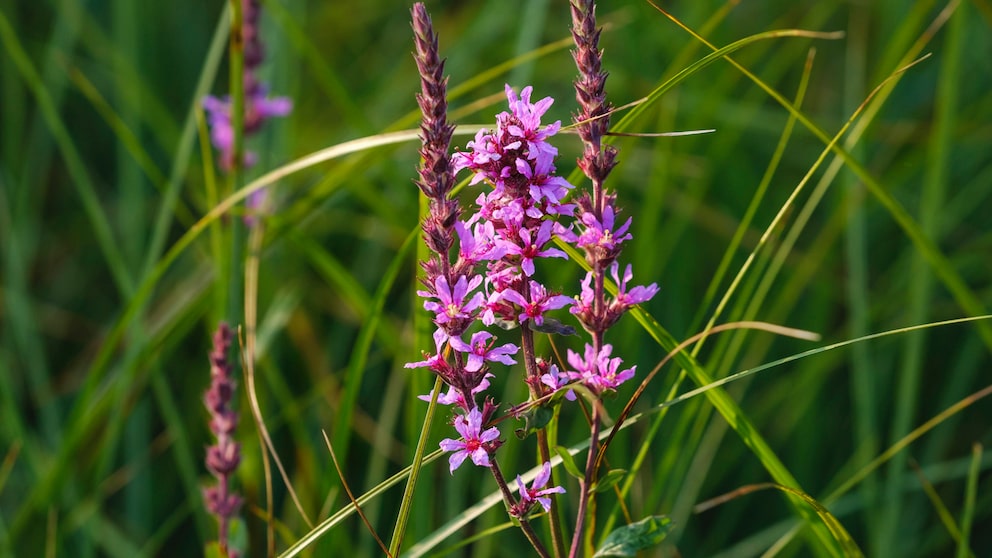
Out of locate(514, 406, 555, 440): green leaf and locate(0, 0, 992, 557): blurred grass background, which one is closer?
locate(514, 406, 555, 440): green leaf

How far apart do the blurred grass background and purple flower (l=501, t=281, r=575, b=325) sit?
0.64 m

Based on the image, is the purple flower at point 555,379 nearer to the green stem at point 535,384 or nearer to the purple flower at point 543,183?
the green stem at point 535,384

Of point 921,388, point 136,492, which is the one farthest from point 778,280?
point 136,492

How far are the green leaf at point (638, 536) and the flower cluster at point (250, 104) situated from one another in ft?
6.56

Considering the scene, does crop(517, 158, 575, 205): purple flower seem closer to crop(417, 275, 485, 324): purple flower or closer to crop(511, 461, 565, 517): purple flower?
crop(417, 275, 485, 324): purple flower

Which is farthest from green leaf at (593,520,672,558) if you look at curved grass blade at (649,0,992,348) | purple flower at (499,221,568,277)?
curved grass blade at (649,0,992,348)

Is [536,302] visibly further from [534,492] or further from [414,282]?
[414,282]

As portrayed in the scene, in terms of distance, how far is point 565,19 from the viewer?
193 inches

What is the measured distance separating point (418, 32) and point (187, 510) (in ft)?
7.30

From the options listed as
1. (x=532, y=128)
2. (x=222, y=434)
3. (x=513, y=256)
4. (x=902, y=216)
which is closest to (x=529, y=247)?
(x=513, y=256)

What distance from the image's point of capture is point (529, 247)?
1.37 meters

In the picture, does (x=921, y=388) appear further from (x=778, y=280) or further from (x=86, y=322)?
(x=86, y=322)

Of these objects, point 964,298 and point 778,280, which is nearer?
point 964,298

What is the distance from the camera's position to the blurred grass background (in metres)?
2.76
